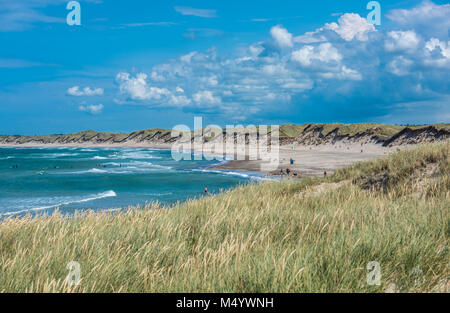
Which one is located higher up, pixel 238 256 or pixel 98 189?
Answer: pixel 238 256

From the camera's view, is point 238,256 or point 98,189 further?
point 98,189

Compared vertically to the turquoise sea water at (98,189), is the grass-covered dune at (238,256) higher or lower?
higher

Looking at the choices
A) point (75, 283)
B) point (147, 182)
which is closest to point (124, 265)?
point (75, 283)

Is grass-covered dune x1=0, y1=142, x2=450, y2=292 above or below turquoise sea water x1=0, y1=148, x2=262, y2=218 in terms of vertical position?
above

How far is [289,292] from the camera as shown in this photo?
8.56 feet

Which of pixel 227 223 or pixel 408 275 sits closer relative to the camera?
pixel 408 275

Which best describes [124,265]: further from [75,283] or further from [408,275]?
[408,275]

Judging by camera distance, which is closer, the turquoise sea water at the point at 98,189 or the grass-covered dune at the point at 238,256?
the grass-covered dune at the point at 238,256

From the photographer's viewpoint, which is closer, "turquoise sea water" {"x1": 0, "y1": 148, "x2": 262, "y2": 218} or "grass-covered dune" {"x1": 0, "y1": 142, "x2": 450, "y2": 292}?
"grass-covered dune" {"x1": 0, "y1": 142, "x2": 450, "y2": 292}

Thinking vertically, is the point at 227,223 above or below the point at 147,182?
above

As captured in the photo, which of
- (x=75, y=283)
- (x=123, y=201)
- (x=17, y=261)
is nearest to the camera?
(x=75, y=283)
